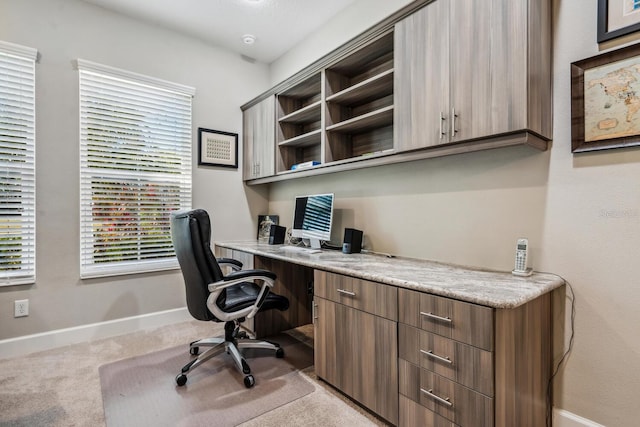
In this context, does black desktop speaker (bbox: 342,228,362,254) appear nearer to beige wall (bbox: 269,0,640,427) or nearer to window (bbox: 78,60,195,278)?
beige wall (bbox: 269,0,640,427)

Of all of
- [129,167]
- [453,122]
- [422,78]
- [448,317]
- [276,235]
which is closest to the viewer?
[448,317]

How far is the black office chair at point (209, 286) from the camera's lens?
1.91m

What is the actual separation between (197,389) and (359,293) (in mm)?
1192

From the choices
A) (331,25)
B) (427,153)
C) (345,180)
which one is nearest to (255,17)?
(331,25)

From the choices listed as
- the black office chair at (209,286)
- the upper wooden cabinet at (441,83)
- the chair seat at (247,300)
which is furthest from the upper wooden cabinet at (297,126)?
the black office chair at (209,286)

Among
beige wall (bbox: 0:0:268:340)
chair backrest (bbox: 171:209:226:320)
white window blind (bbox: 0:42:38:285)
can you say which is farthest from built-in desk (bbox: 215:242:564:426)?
white window blind (bbox: 0:42:38:285)

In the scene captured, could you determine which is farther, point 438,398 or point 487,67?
point 487,67

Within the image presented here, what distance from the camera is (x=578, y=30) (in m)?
1.51

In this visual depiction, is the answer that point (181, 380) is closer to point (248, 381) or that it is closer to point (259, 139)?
point (248, 381)

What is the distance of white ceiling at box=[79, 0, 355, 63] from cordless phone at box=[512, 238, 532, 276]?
7.81 feet

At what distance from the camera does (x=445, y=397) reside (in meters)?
1.33

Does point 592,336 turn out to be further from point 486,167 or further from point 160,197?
point 160,197

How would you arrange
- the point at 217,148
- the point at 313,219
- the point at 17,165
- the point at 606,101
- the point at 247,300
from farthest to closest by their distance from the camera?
the point at 217,148 < the point at 313,219 < the point at 17,165 < the point at 247,300 < the point at 606,101

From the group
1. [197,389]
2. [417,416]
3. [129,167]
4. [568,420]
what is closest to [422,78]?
[417,416]
